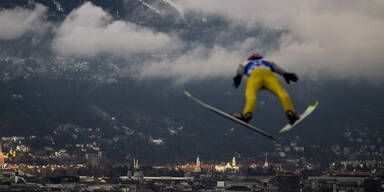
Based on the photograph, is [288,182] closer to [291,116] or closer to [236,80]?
[236,80]

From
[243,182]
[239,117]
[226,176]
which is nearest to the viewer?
[239,117]

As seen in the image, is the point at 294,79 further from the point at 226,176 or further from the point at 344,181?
the point at 226,176

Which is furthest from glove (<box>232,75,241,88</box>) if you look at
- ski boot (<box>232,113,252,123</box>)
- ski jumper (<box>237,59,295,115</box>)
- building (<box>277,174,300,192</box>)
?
building (<box>277,174,300,192</box>)

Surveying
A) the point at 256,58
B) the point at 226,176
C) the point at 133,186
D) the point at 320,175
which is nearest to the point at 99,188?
the point at 133,186

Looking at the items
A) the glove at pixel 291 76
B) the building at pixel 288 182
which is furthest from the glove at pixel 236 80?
the building at pixel 288 182

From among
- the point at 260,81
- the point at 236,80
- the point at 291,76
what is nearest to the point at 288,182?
the point at 291,76

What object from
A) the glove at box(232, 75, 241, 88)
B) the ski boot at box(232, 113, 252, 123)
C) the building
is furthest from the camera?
the building

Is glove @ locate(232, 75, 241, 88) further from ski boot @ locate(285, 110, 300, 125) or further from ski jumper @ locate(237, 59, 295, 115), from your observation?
ski boot @ locate(285, 110, 300, 125)

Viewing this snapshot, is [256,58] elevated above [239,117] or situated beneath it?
elevated above

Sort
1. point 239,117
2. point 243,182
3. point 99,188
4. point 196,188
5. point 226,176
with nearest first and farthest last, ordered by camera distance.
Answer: point 239,117, point 99,188, point 196,188, point 243,182, point 226,176
